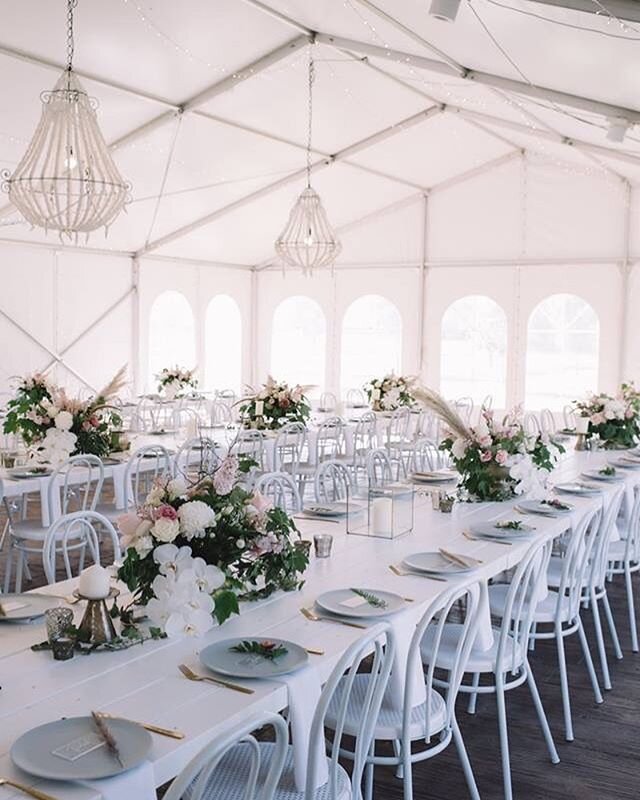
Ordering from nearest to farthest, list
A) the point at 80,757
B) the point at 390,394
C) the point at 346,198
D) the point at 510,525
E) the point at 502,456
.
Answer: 1. the point at 80,757
2. the point at 510,525
3. the point at 502,456
4. the point at 390,394
5. the point at 346,198

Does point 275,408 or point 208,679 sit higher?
point 275,408

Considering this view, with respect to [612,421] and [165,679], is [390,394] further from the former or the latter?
[165,679]

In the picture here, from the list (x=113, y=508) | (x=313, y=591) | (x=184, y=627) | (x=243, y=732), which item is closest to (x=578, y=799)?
(x=313, y=591)

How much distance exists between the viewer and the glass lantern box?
Result: 13.7ft

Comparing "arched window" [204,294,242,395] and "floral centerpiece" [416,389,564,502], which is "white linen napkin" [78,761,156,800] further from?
"arched window" [204,294,242,395]

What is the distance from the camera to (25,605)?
2.98 metres

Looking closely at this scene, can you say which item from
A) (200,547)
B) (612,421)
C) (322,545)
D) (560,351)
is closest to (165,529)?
(200,547)

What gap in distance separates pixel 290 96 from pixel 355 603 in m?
7.67

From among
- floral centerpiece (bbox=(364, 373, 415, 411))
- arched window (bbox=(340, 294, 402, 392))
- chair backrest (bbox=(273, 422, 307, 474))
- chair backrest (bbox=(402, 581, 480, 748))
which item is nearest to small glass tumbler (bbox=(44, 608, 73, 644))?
chair backrest (bbox=(402, 581, 480, 748))

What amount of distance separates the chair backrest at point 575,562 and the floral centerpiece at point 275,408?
14.1 feet

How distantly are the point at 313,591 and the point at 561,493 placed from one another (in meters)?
2.63


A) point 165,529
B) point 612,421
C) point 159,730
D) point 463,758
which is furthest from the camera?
point 612,421

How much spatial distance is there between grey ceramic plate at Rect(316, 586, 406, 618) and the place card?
3.52ft

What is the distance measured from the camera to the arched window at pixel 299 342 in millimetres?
15562
